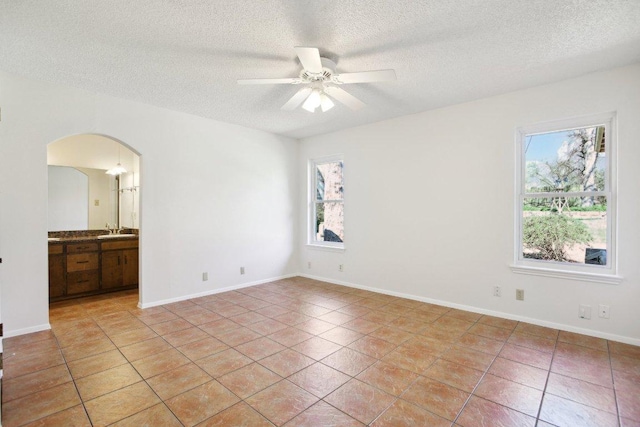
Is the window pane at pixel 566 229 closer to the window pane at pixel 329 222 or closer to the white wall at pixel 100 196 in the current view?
the window pane at pixel 329 222

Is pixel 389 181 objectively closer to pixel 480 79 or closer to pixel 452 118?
pixel 452 118

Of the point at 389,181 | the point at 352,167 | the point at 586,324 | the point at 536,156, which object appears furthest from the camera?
the point at 352,167

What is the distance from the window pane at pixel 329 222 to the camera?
5418 mm

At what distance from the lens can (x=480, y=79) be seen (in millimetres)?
3189

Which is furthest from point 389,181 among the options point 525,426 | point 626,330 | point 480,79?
point 525,426

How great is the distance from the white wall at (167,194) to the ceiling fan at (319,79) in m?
2.02

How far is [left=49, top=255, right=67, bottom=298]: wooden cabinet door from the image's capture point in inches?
164

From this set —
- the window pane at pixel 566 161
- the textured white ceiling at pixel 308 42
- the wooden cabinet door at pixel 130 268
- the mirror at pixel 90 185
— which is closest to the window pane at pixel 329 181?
the textured white ceiling at pixel 308 42

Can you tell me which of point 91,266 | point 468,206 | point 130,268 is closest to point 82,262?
point 91,266

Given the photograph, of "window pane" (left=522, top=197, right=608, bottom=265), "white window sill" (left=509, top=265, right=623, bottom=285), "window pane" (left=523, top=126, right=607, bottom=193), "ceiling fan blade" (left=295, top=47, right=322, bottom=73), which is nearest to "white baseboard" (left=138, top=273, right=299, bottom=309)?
"ceiling fan blade" (left=295, top=47, right=322, bottom=73)

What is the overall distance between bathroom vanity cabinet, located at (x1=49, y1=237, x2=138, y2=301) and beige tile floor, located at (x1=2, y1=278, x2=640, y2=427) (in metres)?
0.78

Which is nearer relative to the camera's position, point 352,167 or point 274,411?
point 274,411

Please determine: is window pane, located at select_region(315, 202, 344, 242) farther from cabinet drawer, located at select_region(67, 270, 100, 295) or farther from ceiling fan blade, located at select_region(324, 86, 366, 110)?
cabinet drawer, located at select_region(67, 270, 100, 295)

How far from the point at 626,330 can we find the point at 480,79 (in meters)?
2.84
